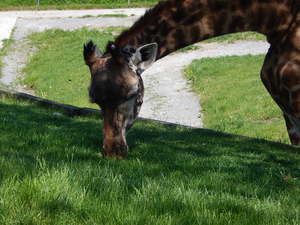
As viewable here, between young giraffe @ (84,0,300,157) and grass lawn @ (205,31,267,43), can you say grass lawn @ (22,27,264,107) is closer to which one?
grass lawn @ (205,31,267,43)

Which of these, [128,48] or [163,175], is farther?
[128,48]

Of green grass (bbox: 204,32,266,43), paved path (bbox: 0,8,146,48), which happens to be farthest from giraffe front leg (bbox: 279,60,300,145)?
paved path (bbox: 0,8,146,48)

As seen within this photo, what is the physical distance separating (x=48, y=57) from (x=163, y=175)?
18617mm

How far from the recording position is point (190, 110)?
15.3 metres

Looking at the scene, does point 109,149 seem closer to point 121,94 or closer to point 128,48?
point 121,94

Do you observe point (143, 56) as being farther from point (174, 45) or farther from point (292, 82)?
point (292, 82)

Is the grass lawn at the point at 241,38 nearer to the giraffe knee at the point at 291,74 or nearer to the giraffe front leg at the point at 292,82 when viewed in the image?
the giraffe front leg at the point at 292,82

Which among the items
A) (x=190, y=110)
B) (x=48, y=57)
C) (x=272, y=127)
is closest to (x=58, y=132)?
(x=272, y=127)

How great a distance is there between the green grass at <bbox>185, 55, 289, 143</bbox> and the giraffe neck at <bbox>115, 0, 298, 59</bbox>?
206 inches

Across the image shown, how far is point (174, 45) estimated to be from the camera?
680 cm

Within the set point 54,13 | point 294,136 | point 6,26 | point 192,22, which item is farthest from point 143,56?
point 54,13

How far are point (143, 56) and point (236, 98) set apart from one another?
366 inches

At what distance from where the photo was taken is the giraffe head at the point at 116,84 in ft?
20.7

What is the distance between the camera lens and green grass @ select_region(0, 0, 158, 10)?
33.4 meters
